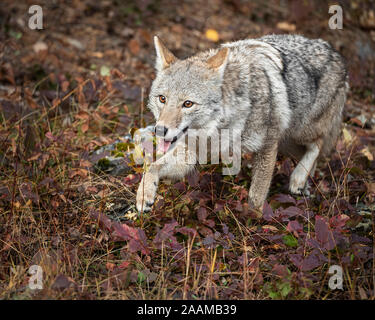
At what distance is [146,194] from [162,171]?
323 mm

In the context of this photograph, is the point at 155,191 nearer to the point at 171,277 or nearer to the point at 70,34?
the point at 171,277

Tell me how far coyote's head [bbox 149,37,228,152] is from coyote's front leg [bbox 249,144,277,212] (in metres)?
0.84

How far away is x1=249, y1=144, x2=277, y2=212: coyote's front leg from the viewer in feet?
15.8

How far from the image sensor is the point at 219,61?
432cm

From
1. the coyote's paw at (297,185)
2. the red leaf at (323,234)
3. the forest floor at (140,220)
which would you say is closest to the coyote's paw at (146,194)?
the forest floor at (140,220)

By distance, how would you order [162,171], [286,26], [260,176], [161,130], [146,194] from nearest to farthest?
1. [161,130]
2. [146,194]
3. [162,171]
4. [260,176]
5. [286,26]

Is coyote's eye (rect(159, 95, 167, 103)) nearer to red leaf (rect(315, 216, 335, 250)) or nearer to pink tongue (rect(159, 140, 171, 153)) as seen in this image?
pink tongue (rect(159, 140, 171, 153))

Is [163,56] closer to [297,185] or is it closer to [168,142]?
[168,142]

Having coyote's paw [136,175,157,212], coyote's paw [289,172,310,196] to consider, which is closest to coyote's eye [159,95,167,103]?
coyote's paw [136,175,157,212]

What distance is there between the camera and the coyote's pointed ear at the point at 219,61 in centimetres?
429

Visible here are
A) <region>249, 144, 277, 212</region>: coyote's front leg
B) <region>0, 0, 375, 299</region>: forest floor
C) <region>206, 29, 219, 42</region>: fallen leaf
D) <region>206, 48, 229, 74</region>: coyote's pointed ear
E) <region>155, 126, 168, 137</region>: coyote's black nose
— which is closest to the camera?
<region>0, 0, 375, 299</region>: forest floor

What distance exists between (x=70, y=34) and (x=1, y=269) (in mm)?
5997

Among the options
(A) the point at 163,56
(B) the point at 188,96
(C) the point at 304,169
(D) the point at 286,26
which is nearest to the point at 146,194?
(B) the point at 188,96
